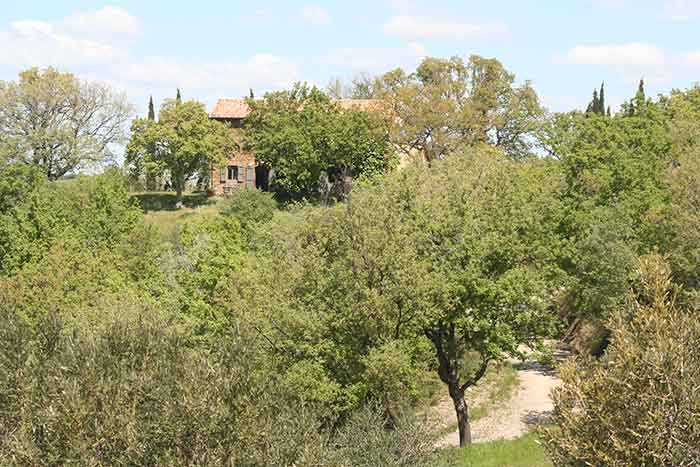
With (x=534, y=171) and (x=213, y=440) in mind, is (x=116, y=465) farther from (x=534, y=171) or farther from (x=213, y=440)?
(x=534, y=171)

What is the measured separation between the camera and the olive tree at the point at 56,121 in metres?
75.0

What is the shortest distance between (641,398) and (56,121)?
239ft

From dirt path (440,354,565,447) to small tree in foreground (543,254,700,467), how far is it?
59.3 feet

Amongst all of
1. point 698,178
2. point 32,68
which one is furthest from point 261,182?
point 698,178

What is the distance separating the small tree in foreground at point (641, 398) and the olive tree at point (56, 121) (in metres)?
66.6

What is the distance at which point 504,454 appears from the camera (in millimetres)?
29812

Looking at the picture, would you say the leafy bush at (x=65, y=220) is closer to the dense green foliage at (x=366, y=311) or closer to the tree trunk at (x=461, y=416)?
the dense green foliage at (x=366, y=311)

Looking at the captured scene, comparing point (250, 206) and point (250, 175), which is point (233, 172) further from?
point (250, 206)

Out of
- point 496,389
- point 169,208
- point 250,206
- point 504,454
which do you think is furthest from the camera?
point 169,208

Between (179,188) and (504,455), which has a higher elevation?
(179,188)

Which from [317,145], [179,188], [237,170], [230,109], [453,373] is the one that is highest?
[230,109]

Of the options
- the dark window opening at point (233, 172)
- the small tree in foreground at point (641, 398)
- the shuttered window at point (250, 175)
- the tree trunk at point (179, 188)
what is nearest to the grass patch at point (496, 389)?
the small tree in foreground at point (641, 398)

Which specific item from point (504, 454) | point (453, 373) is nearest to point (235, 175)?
point (453, 373)

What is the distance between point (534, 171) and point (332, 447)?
3335cm
